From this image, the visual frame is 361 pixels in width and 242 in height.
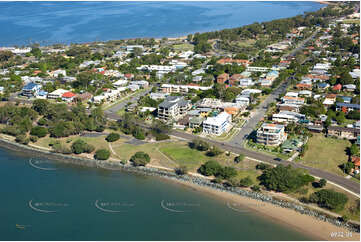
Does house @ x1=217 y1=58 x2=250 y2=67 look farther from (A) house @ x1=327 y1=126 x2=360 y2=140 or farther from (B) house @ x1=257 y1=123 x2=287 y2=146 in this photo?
(B) house @ x1=257 y1=123 x2=287 y2=146

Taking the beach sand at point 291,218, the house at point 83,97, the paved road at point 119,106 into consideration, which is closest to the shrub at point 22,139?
the paved road at point 119,106

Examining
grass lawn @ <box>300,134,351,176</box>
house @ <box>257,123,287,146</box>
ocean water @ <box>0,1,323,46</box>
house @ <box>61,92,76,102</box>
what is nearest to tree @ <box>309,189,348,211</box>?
grass lawn @ <box>300,134,351,176</box>

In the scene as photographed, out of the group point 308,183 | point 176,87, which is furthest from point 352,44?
point 308,183

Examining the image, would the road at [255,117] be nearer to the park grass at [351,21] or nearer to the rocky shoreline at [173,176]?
the rocky shoreline at [173,176]

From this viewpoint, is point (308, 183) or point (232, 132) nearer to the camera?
point (308, 183)

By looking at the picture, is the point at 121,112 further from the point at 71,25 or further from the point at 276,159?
the point at 71,25

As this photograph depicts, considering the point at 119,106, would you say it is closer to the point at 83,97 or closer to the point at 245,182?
the point at 83,97

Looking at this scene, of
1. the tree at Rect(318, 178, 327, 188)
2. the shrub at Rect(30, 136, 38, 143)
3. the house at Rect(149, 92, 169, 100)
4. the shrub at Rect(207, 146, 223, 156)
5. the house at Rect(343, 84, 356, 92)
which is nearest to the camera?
the tree at Rect(318, 178, 327, 188)
